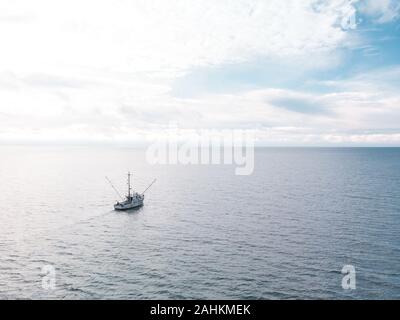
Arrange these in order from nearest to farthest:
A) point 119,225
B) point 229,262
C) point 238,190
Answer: point 229,262
point 119,225
point 238,190

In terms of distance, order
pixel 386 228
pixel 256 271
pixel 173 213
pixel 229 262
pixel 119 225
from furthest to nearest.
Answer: pixel 173 213, pixel 119 225, pixel 386 228, pixel 229 262, pixel 256 271

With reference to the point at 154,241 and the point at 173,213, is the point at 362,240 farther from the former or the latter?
the point at 173,213

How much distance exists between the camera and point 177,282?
6394 cm

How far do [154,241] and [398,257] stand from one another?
5551 centimetres

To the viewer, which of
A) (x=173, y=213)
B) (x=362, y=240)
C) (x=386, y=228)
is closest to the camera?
(x=362, y=240)

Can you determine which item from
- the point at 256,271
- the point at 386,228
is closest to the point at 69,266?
the point at 256,271

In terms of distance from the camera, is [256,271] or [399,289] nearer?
[399,289]

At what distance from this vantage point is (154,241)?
293ft
